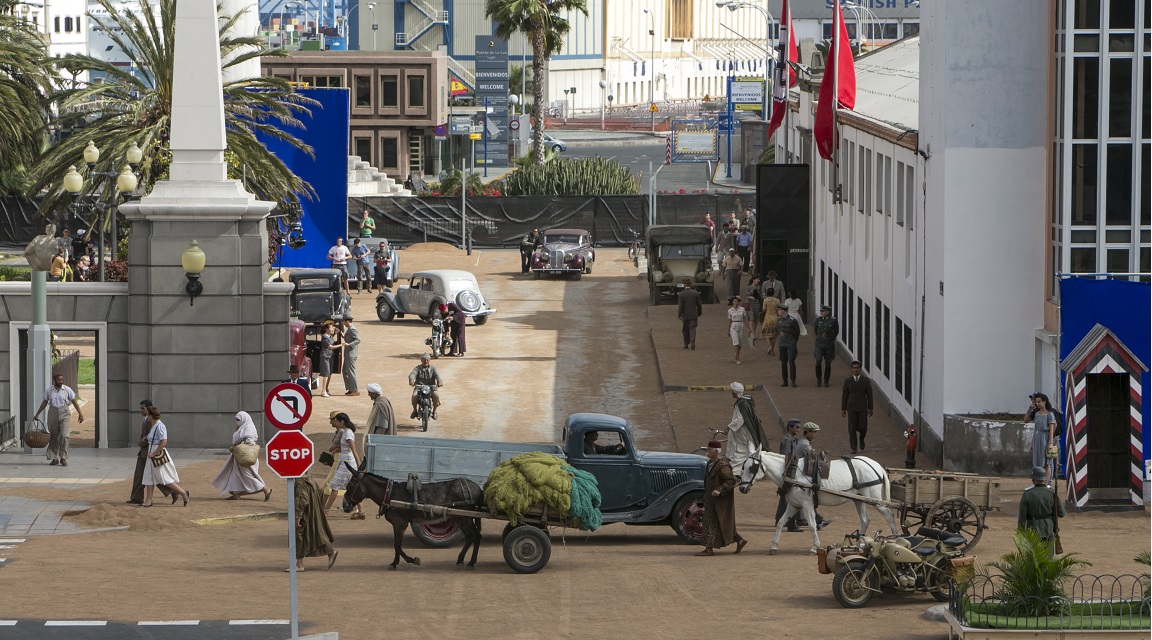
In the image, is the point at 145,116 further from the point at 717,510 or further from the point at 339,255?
the point at 717,510

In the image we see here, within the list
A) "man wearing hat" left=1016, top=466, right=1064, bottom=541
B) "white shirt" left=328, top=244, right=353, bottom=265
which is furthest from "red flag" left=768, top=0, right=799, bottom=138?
"man wearing hat" left=1016, top=466, right=1064, bottom=541

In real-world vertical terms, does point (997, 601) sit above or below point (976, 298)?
below

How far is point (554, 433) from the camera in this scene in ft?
103

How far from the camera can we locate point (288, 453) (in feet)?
53.4

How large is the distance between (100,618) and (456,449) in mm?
5161

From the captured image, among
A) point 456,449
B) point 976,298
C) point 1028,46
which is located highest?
point 1028,46

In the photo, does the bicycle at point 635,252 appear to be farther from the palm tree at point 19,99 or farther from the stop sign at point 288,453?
the stop sign at point 288,453

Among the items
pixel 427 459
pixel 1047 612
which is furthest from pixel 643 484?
pixel 1047 612

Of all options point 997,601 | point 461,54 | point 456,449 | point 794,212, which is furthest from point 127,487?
point 461,54

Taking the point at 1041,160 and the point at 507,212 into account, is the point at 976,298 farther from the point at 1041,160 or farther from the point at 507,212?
the point at 507,212

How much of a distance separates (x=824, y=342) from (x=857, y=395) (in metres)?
6.70

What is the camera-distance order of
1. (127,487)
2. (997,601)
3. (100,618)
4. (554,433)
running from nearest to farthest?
(997,601), (100,618), (127,487), (554,433)

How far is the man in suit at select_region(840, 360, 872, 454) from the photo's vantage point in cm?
2800

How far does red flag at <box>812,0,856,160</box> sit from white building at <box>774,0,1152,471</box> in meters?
7.41
